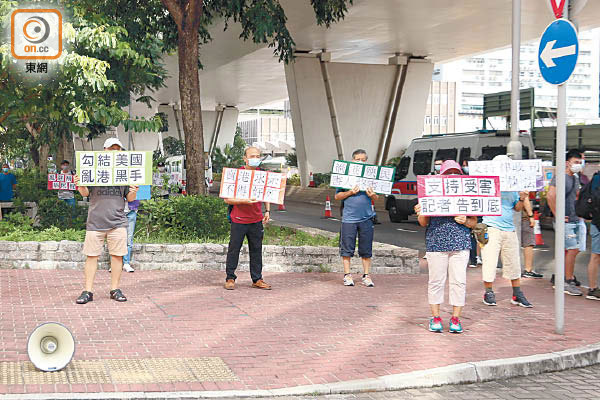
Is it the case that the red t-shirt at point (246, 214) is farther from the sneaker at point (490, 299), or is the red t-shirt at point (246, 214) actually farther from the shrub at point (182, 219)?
the sneaker at point (490, 299)

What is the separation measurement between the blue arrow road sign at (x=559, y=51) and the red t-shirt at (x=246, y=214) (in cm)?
411

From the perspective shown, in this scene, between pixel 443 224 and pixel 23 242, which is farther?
pixel 23 242

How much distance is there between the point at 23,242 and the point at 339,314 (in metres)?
5.56

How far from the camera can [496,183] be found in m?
8.22

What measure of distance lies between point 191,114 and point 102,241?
246 inches

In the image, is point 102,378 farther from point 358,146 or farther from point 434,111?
point 434,111

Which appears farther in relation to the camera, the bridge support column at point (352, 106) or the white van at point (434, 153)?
the bridge support column at point (352, 106)

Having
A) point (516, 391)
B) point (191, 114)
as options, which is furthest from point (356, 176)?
point (516, 391)

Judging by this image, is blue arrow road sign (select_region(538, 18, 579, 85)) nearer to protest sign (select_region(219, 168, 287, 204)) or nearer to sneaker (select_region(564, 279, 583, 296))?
protest sign (select_region(219, 168, 287, 204))

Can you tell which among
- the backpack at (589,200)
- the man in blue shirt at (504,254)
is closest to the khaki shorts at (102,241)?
the man in blue shirt at (504,254)

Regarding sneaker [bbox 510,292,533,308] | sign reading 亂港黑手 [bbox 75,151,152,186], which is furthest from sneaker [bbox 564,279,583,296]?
sign reading 亂港黑手 [bbox 75,151,152,186]

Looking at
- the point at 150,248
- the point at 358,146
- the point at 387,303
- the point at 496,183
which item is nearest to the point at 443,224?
the point at 496,183

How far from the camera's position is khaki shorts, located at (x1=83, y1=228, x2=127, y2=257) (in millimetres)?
8945

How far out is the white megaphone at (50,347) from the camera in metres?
5.87
